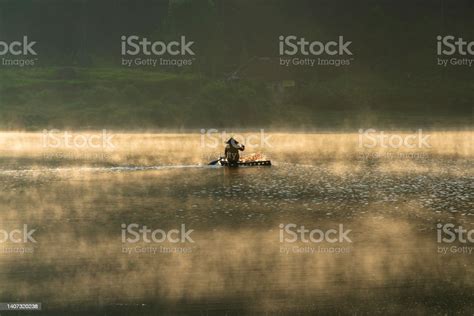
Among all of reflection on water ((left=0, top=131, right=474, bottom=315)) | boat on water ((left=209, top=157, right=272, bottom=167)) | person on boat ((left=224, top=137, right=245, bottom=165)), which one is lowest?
reflection on water ((left=0, top=131, right=474, bottom=315))

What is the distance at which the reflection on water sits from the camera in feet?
77.2

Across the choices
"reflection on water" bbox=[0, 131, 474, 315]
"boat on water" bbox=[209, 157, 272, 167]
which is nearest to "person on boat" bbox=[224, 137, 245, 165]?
"boat on water" bbox=[209, 157, 272, 167]

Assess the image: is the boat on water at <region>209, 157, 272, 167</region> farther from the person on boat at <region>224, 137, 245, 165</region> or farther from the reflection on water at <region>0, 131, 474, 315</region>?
the reflection on water at <region>0, 131, 474, 315</region>

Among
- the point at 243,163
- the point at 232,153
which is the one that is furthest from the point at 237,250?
the point at 243,163

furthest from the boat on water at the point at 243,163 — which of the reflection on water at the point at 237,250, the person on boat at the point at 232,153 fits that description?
the reflection on water at the point at 237,250

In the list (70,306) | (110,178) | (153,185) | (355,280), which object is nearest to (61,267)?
(70,306)

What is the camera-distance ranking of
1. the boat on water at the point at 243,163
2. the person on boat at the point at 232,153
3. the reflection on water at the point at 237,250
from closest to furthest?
the reflection on water at the point at 237,250 < the person on boat at the point at 232,153 < the boat on water at the point at 243,163

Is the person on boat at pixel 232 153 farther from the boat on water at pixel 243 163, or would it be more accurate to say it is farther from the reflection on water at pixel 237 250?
the reflection on water at pixel 237 250

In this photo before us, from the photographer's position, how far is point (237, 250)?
102 feet

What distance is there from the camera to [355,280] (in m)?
26.0

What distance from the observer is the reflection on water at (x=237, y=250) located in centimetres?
2352

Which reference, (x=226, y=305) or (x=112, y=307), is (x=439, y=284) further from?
(x=112, y=307)

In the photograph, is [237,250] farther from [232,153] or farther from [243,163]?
[243,163]

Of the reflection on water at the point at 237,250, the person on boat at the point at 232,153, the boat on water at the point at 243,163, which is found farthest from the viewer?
the boat on water at the point at 243,163
